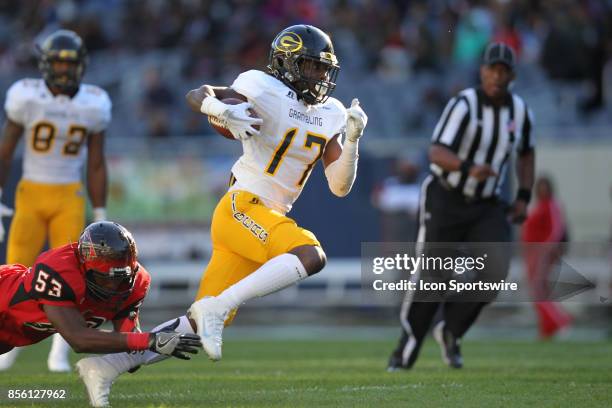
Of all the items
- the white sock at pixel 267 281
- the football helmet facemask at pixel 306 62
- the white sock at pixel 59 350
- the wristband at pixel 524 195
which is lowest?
the white sock at pixel 59 350

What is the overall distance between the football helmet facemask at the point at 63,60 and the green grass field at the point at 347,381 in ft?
6.31

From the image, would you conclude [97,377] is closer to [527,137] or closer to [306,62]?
[306,62]

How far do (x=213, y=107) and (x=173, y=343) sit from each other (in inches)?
46.7

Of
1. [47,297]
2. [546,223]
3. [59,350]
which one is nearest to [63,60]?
[59,350]

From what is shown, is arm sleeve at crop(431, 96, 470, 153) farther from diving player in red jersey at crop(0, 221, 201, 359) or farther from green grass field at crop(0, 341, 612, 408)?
diving player in red jersey at crop(0, 221, 201, 359)

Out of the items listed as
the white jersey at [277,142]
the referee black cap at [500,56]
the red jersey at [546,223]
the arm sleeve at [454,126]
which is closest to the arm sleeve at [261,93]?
the white jersey at [277,142]

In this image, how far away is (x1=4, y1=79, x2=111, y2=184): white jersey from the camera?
7.93 metres

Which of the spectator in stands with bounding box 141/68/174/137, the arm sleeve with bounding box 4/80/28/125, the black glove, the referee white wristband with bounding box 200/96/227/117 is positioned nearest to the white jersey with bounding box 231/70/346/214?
the referee white wristband with bounding box 200/96/227/117

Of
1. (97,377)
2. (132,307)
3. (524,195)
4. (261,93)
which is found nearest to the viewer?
(97,377)

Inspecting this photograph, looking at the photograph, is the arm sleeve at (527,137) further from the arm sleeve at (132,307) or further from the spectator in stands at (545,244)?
the spectator in stands at (545,244)

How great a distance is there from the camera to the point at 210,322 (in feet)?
17.7

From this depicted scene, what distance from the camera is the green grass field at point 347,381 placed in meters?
5.52

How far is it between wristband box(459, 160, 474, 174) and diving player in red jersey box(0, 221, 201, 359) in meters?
2.60

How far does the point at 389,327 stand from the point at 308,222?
1544mm
